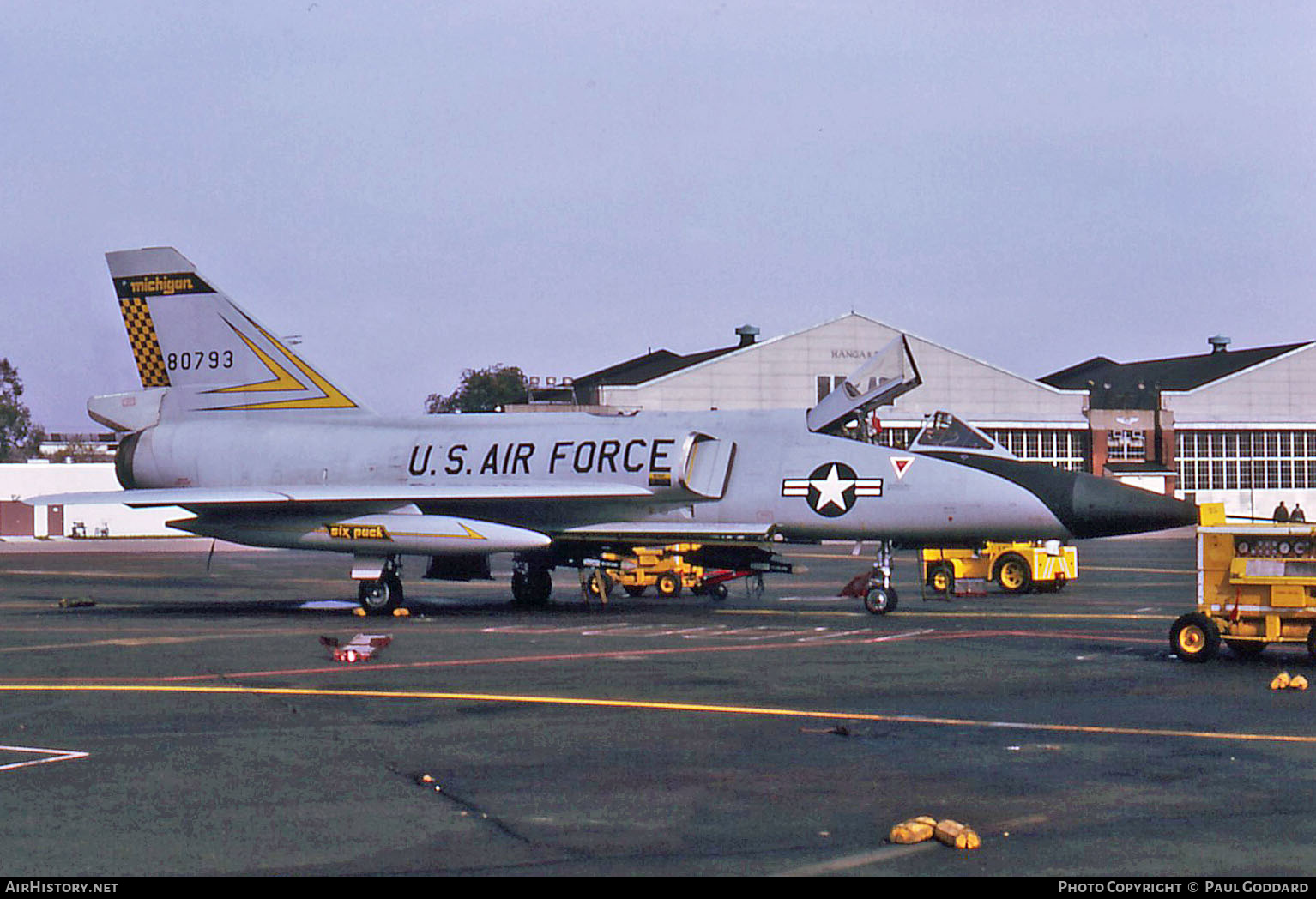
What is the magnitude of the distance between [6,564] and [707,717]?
34.6 m

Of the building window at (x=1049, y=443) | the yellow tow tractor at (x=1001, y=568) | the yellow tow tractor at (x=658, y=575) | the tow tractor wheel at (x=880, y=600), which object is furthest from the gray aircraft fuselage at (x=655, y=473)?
the building window at (x=1049, y=443)

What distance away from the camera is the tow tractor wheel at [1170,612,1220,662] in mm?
14828

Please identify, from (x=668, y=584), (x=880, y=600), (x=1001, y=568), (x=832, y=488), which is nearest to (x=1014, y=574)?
(x=1001, y=568)

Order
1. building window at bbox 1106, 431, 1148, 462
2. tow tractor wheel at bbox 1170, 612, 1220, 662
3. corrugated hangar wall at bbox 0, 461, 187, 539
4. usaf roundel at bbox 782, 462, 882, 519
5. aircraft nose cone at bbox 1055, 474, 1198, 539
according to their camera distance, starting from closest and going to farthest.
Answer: tow tractor wheel at bbox 1170, 612, 1220, 662 < aircraft nose cone at bbox 1055, 474, 1198, 539 < usaf roundel at bbox 782, 462, 882, 519 < corrugated hangar wall at bbox 0, 461, 187, 539 < building window at bbox 1106, 431, 1148, 462

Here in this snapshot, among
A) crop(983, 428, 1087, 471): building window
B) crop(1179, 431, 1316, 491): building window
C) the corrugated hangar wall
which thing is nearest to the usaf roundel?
the corrugated hangar wall

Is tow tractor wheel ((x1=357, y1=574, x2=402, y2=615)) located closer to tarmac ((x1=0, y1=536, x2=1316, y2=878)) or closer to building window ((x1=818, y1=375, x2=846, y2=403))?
tarmac ((x1=0, y1=536, x2=1316, y2=878))

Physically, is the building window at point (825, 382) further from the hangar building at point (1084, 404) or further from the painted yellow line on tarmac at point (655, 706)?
the painted yellow line on tarmac at point (655, 706)

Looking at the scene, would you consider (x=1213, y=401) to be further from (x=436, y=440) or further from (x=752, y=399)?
(x=436, y=440)

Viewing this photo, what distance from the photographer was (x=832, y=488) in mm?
20859

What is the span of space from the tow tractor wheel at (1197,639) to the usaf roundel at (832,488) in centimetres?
616

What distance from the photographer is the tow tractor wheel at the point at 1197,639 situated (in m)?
14.8

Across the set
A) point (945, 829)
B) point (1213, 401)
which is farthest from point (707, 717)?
point (1213, 401)

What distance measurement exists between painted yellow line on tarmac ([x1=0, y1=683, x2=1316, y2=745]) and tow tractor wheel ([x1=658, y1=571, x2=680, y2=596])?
1398 cm

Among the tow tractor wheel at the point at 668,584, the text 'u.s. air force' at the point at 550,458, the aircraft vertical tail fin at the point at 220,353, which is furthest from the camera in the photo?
the tow tractor wheel at the point at 668,584
